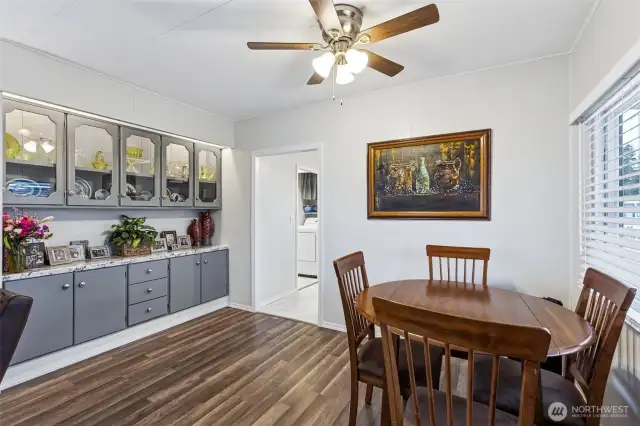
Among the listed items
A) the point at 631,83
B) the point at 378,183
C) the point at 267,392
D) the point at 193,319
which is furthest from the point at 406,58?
the point at 193,319

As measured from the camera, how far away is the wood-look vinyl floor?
1.96 meters

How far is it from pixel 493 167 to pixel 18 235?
3.82 meters

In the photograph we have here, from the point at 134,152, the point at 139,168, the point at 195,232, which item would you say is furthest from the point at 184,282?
the point at 134,152

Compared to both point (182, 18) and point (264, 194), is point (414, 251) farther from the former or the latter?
point (182, 18)

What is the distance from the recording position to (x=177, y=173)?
3.64 metres

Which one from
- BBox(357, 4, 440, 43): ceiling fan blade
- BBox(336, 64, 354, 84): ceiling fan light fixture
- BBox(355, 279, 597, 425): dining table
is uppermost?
BBox(357, 4, 440, 43): ceiling fan blade

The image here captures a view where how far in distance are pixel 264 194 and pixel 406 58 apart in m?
2.41

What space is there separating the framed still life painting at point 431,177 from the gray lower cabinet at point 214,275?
208 centimetres

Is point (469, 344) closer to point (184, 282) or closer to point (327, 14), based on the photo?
point (327, 14)

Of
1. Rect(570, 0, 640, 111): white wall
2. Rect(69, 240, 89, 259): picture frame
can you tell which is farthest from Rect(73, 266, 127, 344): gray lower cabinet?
Rect(570, 0, 640, 111): white wall

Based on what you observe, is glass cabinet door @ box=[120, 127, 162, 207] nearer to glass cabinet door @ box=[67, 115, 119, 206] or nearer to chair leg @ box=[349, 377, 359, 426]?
glass cabinet door @ box=[67, 115, 119, 206]

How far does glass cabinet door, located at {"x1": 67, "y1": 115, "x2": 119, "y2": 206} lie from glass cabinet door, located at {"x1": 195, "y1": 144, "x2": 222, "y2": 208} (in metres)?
0.97

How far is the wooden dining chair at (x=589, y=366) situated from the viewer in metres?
1.24

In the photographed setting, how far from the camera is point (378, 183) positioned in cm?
314
